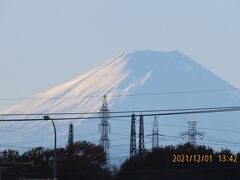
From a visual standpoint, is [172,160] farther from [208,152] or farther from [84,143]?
[84,143]

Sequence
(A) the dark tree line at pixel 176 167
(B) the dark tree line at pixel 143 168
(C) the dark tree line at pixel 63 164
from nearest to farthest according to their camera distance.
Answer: (A) the dark tree line at pixel 176 167, (B) the dark tree line at pixel 143 168, (C) the dark tree line at pixel 63 164

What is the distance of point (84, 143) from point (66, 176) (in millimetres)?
29336

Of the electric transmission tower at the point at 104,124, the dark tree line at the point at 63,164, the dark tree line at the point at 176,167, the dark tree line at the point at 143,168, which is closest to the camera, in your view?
the dark tree line at the point at 176,167

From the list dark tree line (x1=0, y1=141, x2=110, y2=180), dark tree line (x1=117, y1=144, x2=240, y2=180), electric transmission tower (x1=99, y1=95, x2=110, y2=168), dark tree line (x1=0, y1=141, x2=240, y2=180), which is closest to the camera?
dark tree line (x1=117, y1=144, x2=240, y2=180)

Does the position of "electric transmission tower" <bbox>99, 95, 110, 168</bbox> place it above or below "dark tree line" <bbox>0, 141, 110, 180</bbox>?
above

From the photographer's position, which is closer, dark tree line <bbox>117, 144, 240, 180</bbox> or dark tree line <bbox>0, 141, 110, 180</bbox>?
dark tree line <bbox>117, 144, 240, 180</bbox>

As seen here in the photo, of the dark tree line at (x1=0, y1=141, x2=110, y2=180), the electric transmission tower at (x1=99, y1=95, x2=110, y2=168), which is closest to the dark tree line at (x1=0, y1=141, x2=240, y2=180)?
the dark tree line at (x1=0, y1=141, x2=110, y2=180)

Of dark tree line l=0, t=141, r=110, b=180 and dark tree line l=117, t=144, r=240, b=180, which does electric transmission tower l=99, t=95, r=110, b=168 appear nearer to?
dark tree line l=0, t=141, r=110, b=180

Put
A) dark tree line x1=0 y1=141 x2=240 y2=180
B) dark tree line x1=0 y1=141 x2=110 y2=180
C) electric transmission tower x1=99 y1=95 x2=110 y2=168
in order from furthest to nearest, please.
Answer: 1. electric transmission tower x1=99 y1=95 x2=110 y2=168
2. dark tree line x1=0 y1=141 x2=110 y2=180
3. dark tree line x1=0 y1=141 x2=240 y2=180

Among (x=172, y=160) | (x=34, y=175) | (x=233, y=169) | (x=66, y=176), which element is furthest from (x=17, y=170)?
(x=233, y=169)

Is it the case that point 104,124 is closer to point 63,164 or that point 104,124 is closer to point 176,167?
point 63,164

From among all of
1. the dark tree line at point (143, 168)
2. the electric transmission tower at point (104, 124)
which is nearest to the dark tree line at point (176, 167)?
the dark tree line at point (143, 168)

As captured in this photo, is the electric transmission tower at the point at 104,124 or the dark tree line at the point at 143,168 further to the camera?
the electric transmission tower at the point at 104,124

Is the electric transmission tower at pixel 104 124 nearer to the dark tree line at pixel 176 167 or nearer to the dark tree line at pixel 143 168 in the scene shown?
the dark tree line at pixel 143 168
